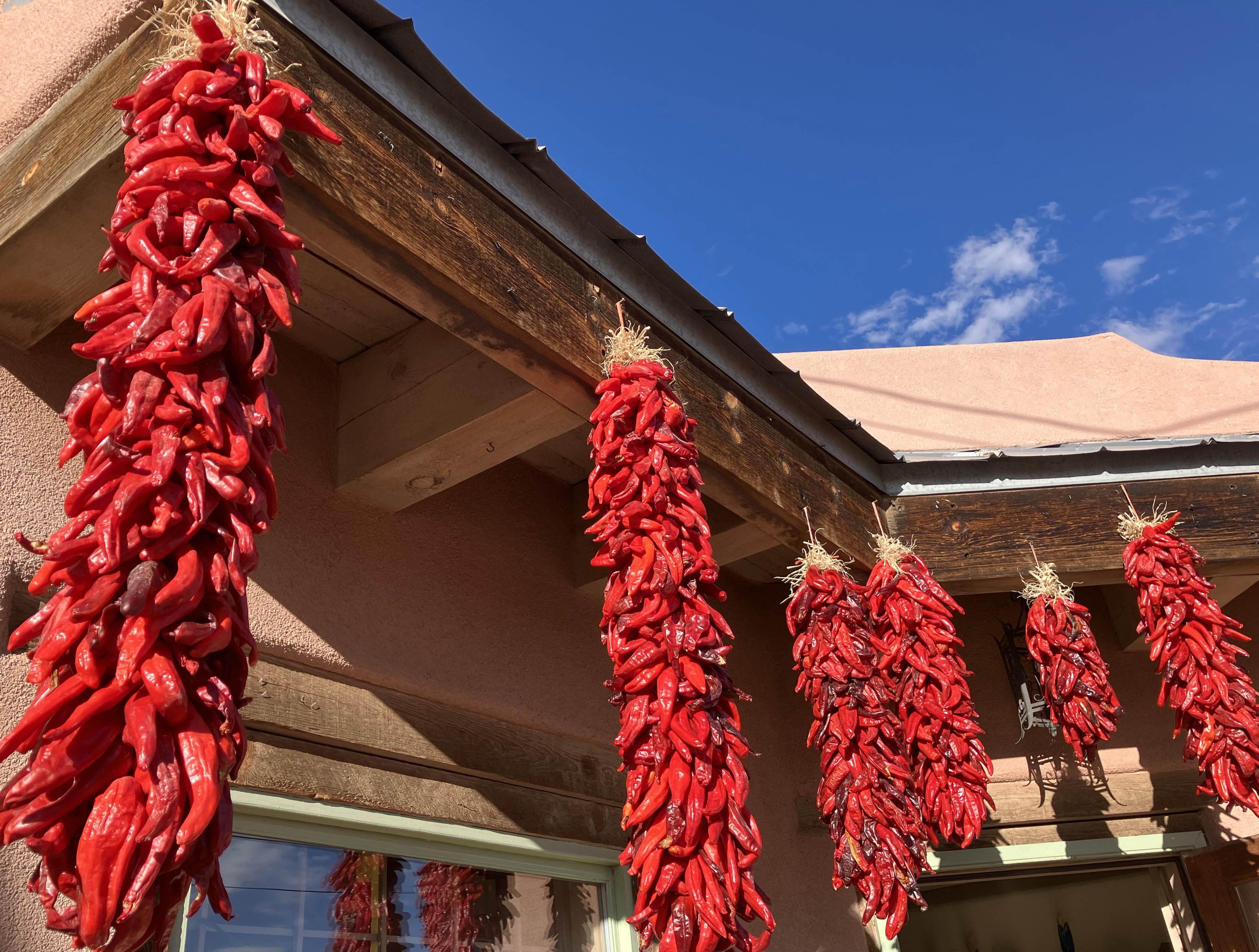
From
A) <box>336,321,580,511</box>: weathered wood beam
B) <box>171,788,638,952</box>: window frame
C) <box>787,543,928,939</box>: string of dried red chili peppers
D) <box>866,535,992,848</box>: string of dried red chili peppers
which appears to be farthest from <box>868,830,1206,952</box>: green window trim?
<box>336,321,580,511</box>: weathered wood beam

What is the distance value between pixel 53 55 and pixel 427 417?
1.10m

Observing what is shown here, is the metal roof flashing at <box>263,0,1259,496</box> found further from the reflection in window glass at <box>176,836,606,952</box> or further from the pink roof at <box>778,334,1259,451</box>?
the pink roof at <box>778,334,1259,451</box>

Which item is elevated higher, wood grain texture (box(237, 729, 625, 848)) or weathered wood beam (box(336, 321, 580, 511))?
weathered wood beam (box(336, 321, 580, 511))

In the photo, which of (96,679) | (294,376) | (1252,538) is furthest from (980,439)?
(96,679)

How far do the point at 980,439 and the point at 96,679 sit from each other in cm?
592

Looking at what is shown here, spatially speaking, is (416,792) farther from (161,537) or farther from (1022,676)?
(1022,676)

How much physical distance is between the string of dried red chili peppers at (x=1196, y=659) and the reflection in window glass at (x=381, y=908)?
68.0 inches

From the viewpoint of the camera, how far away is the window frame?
80.1 inches

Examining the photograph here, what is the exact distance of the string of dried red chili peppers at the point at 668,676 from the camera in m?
1.54

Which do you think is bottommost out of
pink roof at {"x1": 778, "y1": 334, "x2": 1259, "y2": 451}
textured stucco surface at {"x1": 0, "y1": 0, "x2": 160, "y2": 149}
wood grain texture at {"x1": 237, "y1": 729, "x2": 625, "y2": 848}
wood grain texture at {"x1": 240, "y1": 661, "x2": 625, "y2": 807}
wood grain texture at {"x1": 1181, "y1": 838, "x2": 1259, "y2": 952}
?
wood grain texture at {"x1": 1181, "y1": 838, "x2": 1259, "y2": 952}

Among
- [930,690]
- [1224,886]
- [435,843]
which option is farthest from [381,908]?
[1224,886]

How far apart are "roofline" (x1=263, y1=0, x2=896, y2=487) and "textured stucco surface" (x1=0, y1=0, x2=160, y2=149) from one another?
1.78 feet

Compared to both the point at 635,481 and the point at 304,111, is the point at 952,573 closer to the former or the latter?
the point at 635,481

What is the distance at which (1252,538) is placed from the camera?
10.8 ft
